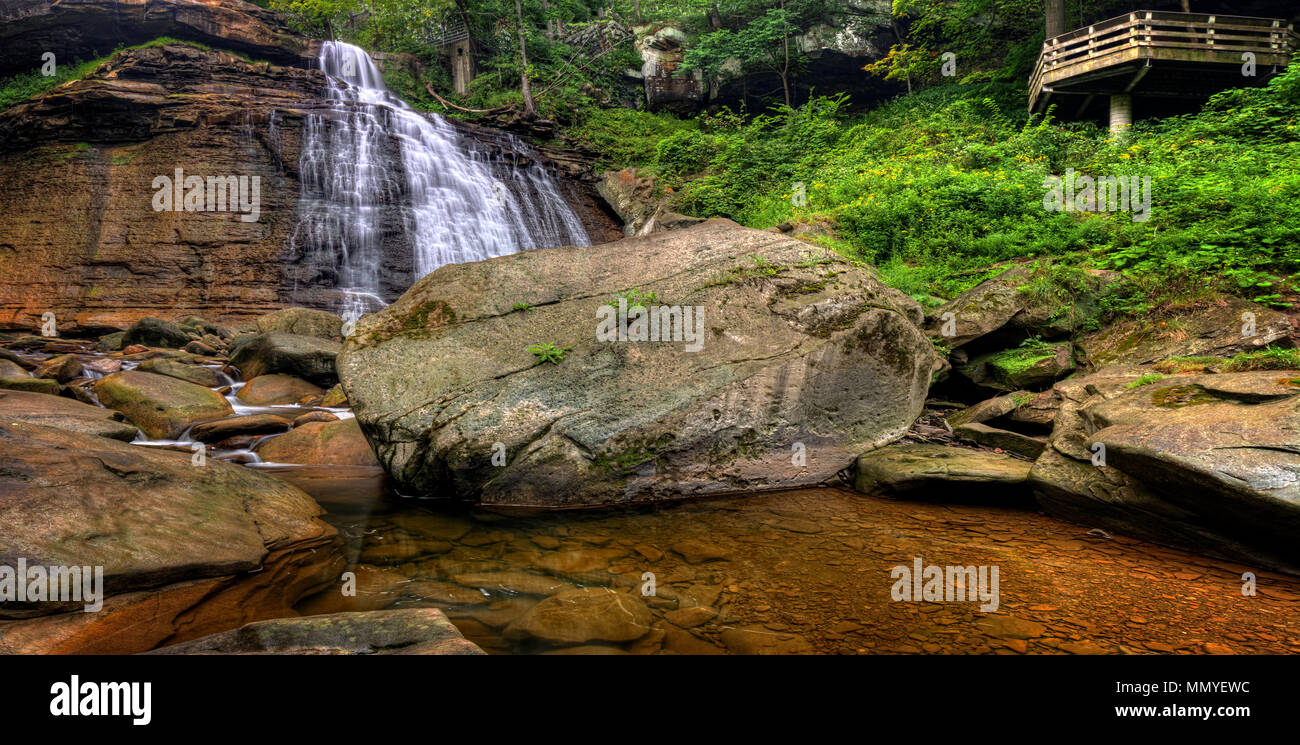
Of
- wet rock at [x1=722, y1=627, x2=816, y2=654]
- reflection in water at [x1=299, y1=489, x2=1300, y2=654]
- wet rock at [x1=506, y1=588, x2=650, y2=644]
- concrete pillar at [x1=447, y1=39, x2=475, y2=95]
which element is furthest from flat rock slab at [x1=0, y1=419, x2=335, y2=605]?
concrete pillar at [x1=447, y1=39, x2=475, y2=95]

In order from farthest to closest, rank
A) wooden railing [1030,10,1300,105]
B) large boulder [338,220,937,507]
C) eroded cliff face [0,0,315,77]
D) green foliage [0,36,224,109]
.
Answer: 1. eroded cliff face [0,0,315,77]
2. green foliage [0,36,224,109]
3. wooden railing [1030,10,1300,105]
4. large boulder [338,220,937,507]

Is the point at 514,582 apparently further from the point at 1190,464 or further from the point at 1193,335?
the point at 1193,335

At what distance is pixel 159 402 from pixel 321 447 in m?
2.42

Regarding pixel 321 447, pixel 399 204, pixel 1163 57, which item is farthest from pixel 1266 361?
pixel 399 204

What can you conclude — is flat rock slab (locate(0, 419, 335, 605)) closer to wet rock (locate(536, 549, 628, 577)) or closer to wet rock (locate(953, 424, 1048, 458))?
wet rock (locate(536, 549, 628, 577))

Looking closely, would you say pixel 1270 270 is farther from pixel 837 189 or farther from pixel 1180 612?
pixel 837 189

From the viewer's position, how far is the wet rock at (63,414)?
562 cm

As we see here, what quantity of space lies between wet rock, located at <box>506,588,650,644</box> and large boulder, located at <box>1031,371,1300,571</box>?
3.62m

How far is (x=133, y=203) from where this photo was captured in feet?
47.7

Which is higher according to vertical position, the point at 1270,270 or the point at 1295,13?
the point at 1295,13

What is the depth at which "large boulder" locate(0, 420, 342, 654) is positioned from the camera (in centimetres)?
295
